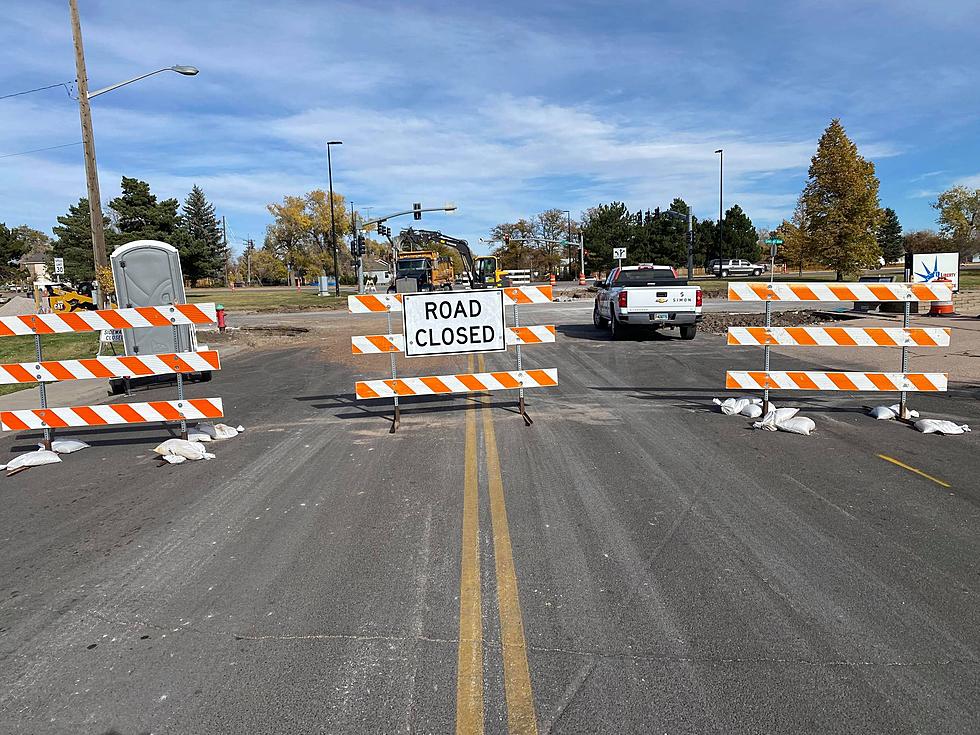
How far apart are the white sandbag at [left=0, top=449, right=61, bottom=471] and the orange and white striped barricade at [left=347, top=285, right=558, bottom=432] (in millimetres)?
3511

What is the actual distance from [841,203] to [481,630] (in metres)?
51.6

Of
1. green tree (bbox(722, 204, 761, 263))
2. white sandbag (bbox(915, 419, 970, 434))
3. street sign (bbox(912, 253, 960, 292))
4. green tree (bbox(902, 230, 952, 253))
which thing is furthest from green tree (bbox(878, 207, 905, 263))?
white sandbag (bbox(915, 419, 970, 434))

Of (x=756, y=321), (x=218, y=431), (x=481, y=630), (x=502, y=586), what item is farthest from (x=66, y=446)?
(x=756, y=321)

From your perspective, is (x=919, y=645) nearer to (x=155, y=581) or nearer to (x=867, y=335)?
(x=155, y=581)

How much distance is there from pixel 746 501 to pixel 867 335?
4.15m

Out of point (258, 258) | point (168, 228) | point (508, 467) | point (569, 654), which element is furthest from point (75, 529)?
point (258, 258)

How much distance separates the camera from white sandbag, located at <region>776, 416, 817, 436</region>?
825 centimetres

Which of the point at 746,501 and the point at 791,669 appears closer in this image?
the point at 791,669

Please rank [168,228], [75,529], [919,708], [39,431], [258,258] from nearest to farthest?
[919,708], [75,529], [39,431], [168,228], [258,258]

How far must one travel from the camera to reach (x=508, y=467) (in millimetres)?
7023

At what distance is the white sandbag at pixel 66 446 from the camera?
27.0ft

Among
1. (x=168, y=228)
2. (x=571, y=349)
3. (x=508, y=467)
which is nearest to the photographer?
(x=508, y=467)

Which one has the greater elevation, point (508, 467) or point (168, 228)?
point (168, 228)

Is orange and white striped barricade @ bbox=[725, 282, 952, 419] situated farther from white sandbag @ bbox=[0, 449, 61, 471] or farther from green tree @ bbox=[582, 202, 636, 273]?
green tree @ bbox=[582, 202, 636, 273]
